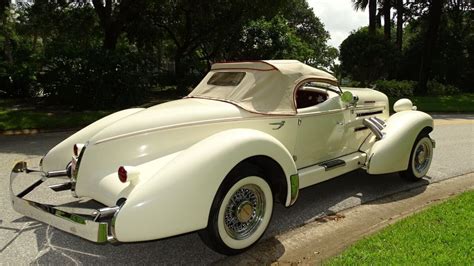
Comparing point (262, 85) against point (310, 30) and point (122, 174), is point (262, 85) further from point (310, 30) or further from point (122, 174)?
point (310, 30)

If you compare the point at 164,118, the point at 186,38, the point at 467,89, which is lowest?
the point at 467,89

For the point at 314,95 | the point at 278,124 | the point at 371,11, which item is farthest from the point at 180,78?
the point at 278,124

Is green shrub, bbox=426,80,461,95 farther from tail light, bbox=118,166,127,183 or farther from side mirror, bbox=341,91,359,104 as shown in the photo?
tail light, bbox=118,166,127,183

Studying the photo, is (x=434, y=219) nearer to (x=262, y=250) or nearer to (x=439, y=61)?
(x=262, y=250)

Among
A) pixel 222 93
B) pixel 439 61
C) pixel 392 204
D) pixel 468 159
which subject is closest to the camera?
pixel 222 93

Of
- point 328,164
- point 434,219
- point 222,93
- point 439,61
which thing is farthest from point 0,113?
point 439,61

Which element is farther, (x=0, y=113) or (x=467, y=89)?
(x=467, y=89)

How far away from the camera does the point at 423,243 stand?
160 inches

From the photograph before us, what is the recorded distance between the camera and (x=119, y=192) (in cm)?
374

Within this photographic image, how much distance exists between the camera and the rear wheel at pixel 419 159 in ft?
20.7

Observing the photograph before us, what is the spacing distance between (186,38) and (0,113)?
40.4ft

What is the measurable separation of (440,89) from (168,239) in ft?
89.8

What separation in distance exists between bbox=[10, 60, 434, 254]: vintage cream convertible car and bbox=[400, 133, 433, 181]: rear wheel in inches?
5.0

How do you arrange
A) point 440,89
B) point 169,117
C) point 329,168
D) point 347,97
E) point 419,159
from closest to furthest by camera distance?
1. point 169,117
2. point 329,168
3. point 347,97
4. point 419,159
5. point 440,89
